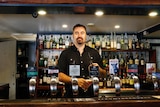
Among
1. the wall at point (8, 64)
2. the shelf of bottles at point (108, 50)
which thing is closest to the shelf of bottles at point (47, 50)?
the shelf of bottles at point (108, 50)

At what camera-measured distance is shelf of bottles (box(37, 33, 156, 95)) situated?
5.20 m

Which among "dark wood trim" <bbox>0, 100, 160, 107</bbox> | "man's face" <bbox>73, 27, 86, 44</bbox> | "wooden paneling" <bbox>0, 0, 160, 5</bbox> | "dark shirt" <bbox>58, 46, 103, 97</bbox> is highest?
"wooden paneling" <bbox>0, 0, 160, 5</bbox>

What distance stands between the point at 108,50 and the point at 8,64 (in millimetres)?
3066

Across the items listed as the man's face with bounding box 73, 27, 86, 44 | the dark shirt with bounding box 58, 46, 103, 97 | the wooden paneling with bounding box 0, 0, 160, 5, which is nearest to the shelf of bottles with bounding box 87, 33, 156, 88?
the dark shirt with bounding box 58, 46, 103, 97

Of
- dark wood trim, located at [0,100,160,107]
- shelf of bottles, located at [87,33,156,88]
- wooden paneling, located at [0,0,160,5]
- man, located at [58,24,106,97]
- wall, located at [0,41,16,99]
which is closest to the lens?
dark wood trim, located at [0,100,160,107]

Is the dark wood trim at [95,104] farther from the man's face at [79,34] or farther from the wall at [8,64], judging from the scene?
the wall at [8,64]

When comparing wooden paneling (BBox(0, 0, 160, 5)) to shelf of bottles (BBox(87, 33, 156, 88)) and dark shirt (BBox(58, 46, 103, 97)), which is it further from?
shelf of bottles (BBox(87, 33, 156, 88))

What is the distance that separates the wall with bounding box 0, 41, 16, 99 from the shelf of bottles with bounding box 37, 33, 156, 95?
130 cm

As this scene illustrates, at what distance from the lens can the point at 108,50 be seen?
16.8 ft

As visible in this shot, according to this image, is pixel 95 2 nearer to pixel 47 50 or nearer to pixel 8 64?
pixel 47 50

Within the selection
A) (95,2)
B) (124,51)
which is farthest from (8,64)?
(95,2)

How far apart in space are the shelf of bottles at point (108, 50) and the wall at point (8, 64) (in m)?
1.30

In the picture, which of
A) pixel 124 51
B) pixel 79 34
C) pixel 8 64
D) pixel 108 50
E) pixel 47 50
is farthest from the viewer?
pixel 8 64

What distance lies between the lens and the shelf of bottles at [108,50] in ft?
17.1
